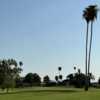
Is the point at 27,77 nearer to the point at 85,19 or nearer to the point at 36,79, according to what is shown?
the point at 36,79

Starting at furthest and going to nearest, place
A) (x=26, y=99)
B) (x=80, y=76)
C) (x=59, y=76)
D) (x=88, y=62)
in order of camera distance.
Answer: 1. (x=59, y=76)
2. (x=80, y=76)
3. (x=88, y=62)
4. (x=26, y=99)

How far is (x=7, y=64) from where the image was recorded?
419ft

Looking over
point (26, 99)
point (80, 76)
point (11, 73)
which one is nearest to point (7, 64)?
point (11, 73)

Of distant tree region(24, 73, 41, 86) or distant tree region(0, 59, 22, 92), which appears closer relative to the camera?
distant tree region(0, 59, 22, 92)

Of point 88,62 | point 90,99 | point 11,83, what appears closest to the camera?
point 90,99

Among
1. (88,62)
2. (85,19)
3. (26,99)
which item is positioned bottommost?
(26,99)

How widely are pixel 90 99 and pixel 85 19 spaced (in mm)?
37547

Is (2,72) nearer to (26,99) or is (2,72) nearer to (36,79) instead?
(36,79)

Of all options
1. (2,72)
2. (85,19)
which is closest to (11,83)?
(2,72)

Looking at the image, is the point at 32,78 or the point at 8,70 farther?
the point at 32,78

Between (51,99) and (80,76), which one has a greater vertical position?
(80,76)

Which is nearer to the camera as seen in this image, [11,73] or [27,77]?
[11,73]

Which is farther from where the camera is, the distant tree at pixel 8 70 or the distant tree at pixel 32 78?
the distant tree at pixel 32 78

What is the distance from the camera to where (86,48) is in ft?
226
